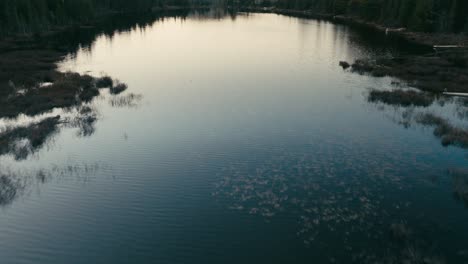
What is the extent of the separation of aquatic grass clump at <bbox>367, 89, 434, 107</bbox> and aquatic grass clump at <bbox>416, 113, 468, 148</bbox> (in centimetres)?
541

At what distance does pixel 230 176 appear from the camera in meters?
30.0

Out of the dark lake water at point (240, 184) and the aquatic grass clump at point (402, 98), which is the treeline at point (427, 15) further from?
the dark lake water at point (240, 184)

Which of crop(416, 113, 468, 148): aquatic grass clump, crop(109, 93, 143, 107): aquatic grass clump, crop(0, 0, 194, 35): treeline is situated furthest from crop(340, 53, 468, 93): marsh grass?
crop(0, 0, 194, 35): treeline

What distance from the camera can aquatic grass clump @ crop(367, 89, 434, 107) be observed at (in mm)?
48844

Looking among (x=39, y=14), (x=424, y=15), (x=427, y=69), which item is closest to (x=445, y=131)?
(x=427, y=69)

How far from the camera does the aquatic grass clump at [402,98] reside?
4884 cm

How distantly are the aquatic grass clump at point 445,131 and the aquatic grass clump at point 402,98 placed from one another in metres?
5.41

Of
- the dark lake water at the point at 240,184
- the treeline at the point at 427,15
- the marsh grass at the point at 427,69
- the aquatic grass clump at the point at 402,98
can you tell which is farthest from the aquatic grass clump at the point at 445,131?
the treeline at the point at 427,15

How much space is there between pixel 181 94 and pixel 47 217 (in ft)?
104

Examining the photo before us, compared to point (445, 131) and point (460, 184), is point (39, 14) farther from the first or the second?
point (460, 184)

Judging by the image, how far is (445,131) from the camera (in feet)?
125

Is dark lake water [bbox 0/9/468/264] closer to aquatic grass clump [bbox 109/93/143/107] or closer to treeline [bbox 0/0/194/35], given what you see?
aquatic grass clump [bbox 109/93/143/107]

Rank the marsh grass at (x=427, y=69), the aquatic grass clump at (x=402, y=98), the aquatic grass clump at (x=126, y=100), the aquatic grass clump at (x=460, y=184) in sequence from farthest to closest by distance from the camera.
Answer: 1. the marsh grass at (x=427, y=69)
2. the aquatic grass clump at (x=126, y=100)
3. the aquatic grass clump at (x=402, y=98)
4. the aquatic grass clump at (x=460, y=184)

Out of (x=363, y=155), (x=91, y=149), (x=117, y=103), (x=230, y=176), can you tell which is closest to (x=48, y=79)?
(x=117, y=103)
